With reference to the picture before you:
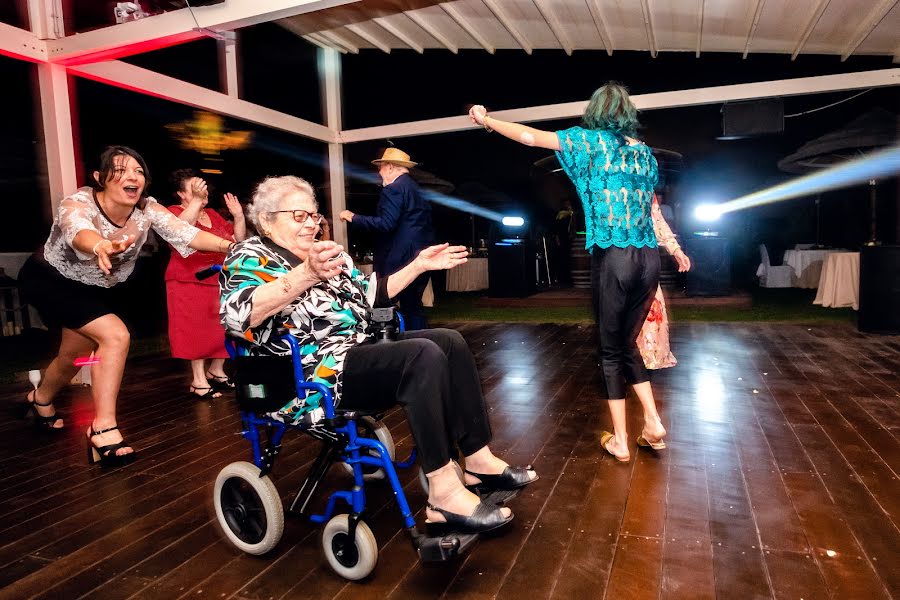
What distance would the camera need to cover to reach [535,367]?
14.3 ft

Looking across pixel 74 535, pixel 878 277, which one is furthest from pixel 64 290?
pixel 878 277

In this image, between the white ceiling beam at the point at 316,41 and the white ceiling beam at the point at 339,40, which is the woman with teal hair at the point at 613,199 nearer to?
the white ceiling beam at the point at 339,40

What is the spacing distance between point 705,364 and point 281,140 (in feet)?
→ 19.4

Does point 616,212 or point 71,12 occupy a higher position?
point 71,12

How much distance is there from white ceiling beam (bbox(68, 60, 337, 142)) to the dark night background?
20cm

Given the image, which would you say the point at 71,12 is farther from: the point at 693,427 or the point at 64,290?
the point at 693,427

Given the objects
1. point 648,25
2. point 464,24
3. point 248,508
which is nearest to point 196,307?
point 248,508

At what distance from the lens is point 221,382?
4.06 m

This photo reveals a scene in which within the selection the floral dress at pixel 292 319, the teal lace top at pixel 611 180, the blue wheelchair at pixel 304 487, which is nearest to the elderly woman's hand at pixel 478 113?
the teal lace top at pixel 611 180

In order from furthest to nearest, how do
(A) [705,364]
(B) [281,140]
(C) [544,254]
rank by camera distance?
(C) [544,254]
(B) [281,140]
(A) [705,364]

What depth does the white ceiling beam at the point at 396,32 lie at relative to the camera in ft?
19.7

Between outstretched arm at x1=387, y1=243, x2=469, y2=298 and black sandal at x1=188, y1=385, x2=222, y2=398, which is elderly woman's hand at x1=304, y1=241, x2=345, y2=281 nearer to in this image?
outstretched arm at x1=387, y1=243, x2=469, y2=298

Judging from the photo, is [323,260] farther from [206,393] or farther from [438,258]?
[206,393]

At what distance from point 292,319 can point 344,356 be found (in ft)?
0.65
